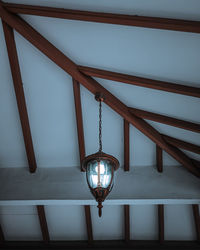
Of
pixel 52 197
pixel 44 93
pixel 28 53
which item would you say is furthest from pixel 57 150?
pixel 28 53

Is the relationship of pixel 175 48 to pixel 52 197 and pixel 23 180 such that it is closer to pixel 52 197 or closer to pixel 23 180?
pixel 52 197

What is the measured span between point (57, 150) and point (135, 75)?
2.42 metres

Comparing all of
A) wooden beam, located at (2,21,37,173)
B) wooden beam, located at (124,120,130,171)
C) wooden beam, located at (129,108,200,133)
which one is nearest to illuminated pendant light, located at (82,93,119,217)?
wooden beam, located at (129,108,200,133)

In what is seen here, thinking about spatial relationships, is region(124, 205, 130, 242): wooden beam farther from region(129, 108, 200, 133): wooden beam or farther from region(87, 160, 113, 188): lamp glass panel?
region(87, 160, 113, 188): lamp glass panel

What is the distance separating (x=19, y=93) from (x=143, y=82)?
211cm

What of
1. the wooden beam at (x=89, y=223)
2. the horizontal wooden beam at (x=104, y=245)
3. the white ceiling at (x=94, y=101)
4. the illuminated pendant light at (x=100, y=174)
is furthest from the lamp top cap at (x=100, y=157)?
the horizontal wooden beam at (x=104, y=245)

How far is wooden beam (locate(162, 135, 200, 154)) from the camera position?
5270 millimetres

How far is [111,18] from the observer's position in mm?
3523

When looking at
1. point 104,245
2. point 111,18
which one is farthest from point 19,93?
point 104,245

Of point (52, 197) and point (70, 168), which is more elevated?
point (70, 168)

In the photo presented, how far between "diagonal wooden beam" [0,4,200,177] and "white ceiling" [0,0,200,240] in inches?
3.9

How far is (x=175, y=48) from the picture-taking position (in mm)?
3742

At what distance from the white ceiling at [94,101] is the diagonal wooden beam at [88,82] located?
0.10m

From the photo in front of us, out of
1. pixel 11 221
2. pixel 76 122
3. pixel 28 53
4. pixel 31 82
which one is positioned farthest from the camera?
pixel 11 221
